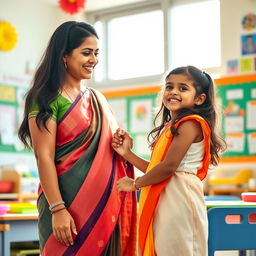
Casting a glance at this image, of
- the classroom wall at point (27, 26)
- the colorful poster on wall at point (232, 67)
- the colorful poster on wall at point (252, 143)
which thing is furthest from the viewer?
the classroom wall at point (27, 26)

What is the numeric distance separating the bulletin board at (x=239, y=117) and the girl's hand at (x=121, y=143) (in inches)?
149

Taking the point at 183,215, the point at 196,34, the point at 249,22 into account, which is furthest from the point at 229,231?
the point at 196,34

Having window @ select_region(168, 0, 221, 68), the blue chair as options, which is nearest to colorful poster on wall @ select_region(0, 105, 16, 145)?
window @ select_region(168, 0, 221, 68)

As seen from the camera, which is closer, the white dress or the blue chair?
the white dress

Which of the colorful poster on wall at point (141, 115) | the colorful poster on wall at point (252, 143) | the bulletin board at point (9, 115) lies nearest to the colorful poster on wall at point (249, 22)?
the colorful poster on wall at point (252, 143)

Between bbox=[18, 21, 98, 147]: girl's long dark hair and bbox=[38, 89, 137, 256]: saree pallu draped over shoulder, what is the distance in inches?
3.5

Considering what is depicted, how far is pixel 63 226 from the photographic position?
162cm

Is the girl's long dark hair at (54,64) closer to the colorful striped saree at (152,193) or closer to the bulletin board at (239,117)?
the colorful striped saree at (152,193)

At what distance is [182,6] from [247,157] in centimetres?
176

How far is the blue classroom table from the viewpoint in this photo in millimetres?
2340

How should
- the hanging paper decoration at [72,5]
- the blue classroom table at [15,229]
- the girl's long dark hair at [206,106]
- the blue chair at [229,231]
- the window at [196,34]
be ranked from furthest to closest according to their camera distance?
1. the window at [196,34]
2. the hanging paper decoration at [72,5]
3. the blue classroom table at [15,229]
4. the blue chair at [229,231]
5. the girl's long dark hair at [206,106]

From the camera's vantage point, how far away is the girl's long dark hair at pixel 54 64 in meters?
1.72

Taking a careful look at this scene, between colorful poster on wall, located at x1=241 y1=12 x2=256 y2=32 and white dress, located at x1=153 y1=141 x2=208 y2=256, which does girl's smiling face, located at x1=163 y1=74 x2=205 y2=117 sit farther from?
colorful poster on wall, located at x1=241 y1=12 x2=256 y2=32

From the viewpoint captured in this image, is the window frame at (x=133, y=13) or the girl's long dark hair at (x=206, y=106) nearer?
the girl's long dark hair at (x=206, y=106)
